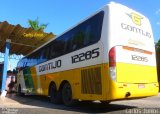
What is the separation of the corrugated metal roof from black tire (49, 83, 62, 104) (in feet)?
23.1

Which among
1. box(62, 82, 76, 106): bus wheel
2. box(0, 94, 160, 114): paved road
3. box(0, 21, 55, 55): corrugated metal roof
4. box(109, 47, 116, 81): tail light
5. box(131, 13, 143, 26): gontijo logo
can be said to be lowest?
box(0, 94, 160, 114): paved road

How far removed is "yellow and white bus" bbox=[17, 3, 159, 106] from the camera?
365 inches

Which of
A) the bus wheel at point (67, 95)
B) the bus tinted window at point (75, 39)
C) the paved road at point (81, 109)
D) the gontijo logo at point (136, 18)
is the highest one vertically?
the gontijo logo at point (136, 18)

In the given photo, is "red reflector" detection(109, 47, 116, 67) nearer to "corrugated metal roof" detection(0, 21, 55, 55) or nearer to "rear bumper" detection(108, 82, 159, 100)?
"rear bumper" detection(108, 82, 159, 100)

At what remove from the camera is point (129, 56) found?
9.72 m

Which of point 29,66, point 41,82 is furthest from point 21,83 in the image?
point 41,82

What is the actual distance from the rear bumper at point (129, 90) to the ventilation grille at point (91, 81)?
2.03 feet

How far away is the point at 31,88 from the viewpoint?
17828 mm

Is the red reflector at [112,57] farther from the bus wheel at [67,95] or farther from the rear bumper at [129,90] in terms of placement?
the bus wheel at [67,95]

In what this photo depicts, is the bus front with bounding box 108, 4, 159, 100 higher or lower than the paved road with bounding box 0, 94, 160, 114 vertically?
higher

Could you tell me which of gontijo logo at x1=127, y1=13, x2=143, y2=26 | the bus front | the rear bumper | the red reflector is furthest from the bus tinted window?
the rear bumper

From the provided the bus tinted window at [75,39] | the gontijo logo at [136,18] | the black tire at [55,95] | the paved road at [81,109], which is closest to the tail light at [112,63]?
the bus tinted window at [75,39]

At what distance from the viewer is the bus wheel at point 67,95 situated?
11785 millimetres

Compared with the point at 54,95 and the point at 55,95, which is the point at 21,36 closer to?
the point at 54,95
